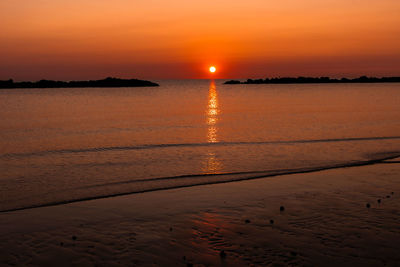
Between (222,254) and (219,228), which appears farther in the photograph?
(219,228)

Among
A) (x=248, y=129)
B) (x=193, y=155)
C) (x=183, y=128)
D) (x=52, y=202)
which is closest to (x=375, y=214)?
(x=52, y=202)

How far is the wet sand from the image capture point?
27.3 ft

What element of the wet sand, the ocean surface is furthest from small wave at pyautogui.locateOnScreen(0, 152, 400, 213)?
the wet sand

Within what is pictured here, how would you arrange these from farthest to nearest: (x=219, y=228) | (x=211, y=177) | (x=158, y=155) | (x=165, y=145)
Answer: (x=165, y=145)
(x=158, y=155)
(x=211, y=177)
(x=219, y=228)

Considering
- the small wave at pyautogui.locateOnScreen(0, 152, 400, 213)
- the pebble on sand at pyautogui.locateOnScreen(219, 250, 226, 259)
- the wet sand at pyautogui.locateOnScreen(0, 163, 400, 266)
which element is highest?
the pebble on sand at pyautogui.locateOnScreen(219, 250, 226, 259)

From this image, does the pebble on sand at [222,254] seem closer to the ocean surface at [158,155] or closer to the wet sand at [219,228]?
the wet sand at [219,228]

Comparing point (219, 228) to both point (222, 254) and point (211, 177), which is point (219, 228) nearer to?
point (222, 254)

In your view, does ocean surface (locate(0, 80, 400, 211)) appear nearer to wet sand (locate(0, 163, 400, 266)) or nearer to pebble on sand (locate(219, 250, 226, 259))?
wet sand (locate(0, 163, 400, 266))

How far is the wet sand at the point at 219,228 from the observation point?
8328mm

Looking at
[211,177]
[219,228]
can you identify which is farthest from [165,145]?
[219,228]

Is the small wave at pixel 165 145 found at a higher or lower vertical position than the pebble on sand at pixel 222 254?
lower

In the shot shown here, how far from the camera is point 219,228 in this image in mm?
10164

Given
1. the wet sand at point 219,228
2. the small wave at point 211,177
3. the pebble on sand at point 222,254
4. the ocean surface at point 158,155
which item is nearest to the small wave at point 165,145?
the ocean surface at point 158,155

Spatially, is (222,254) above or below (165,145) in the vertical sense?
above
